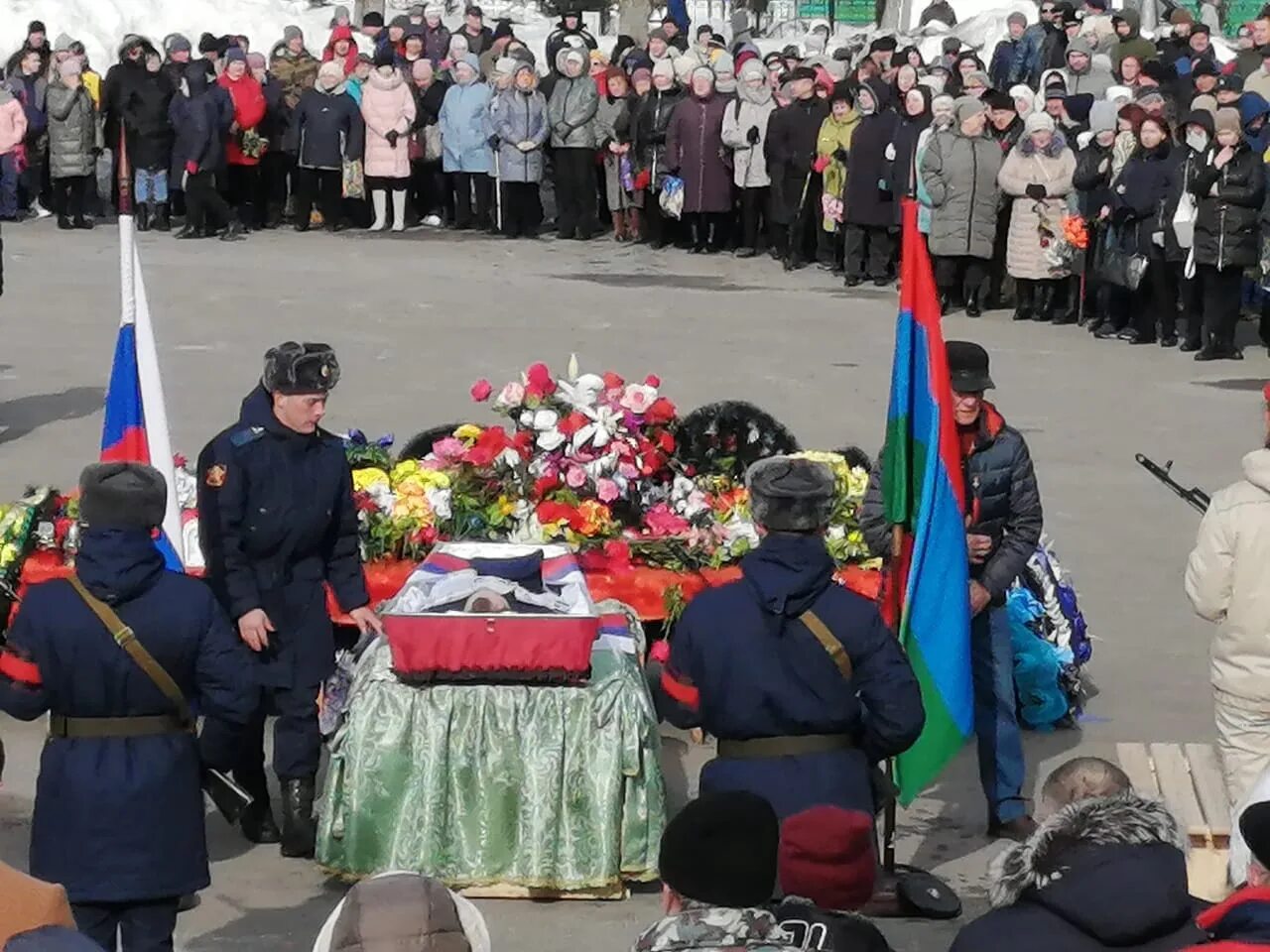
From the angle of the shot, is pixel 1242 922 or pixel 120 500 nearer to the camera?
pixel 1242 922

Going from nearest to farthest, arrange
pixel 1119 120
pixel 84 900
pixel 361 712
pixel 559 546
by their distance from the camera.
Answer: pixel 84 900 → pixel 361 712 → pixel 559 546 → pixel 1119 120

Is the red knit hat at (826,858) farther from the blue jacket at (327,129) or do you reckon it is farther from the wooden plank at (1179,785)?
the blue jacket at (327,129)

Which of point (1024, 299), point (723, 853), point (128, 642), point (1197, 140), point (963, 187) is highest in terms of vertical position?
point (1197, 140)

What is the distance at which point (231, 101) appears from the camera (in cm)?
2367

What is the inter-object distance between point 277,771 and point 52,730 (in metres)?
1.87

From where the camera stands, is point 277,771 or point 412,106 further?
point 412,106

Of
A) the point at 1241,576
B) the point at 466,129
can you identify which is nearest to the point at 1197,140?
the point at 466,129

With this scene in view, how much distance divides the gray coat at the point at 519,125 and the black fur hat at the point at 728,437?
13837 millimetres

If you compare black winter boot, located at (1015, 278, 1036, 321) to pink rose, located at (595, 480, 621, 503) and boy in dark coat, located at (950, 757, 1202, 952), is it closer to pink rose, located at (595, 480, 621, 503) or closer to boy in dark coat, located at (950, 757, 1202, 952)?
pink rose, located at (595, 480, 621, 503)

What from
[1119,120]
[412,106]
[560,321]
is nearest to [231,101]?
[412,106]

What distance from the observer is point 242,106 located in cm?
2398

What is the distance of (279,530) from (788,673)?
7.21ft

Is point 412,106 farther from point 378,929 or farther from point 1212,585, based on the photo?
point 378,929

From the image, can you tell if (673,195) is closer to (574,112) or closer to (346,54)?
(574,112)
